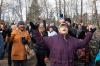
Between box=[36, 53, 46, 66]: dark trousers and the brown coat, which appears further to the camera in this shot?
box=[36, 53, 46, 66]: dark trousers

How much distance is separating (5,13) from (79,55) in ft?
171

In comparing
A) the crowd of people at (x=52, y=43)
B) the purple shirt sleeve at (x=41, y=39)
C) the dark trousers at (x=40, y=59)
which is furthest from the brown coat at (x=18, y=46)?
the purple shirt sleeve at (x=41, y=39)

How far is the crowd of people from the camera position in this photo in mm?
6285

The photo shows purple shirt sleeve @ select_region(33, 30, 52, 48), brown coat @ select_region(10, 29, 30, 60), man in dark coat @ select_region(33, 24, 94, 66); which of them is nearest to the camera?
purple shirt sleeve @ select_region(33, 30, 52, 48)

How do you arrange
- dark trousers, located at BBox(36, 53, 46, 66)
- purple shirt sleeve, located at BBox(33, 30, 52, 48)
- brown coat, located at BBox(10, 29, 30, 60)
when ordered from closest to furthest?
purple shirt sleeve, located at BBox(33, 30, 52, 48)
brown coat, located at BBox(10, 29, 30, 60)
dark trousers, located at BBox(36, 53, 46, 66)

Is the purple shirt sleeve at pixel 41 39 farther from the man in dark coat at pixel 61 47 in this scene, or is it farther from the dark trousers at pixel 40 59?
the dark trousers at pixel 40 59

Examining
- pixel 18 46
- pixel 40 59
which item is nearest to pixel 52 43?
pixel 18 46

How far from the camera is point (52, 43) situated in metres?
6.32

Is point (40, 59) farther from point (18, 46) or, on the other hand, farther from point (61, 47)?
point (61, 47)

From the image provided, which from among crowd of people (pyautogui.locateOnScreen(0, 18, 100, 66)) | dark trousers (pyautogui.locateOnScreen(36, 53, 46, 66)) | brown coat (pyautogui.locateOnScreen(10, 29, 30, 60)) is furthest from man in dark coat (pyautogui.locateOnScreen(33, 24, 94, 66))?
dark trousers (pyautogui.locateOnScreen(36, 53, 46, 66))

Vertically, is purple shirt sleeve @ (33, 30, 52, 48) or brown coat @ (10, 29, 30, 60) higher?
purple shirt sleeve @ (33, 30, 52, 48)

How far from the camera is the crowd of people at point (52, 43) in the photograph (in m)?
6.29

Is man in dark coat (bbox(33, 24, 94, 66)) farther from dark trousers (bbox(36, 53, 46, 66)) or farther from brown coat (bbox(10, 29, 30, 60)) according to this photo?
dark trousers (bbox(36, 53, 46, 66))

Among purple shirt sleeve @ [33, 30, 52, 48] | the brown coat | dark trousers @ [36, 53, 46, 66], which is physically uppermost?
purple shirt sleeve @ [33, 30, 52, 48]
